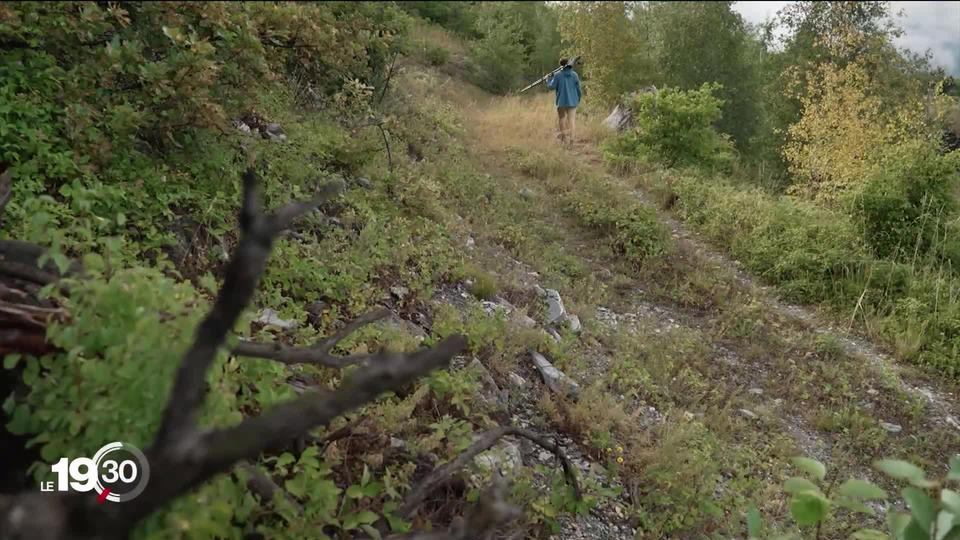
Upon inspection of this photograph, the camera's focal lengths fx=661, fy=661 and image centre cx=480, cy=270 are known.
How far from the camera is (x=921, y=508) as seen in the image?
186cm

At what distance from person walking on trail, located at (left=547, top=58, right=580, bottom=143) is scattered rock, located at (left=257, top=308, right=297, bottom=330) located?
33.3 ft

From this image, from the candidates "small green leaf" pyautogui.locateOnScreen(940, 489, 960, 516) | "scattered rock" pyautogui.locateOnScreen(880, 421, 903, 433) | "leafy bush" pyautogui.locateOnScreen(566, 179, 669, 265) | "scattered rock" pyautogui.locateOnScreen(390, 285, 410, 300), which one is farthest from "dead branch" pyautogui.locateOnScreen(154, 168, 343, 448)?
"leafy bush" pyautogui.locateOnScreen(566, 179, 669, 265)

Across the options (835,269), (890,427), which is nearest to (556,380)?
(890,427)

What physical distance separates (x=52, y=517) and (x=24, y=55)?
3.25m

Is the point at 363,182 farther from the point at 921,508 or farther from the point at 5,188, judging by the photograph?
the point at 921,508

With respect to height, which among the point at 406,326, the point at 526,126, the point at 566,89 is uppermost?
the point at 566,89

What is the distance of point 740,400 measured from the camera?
532cm

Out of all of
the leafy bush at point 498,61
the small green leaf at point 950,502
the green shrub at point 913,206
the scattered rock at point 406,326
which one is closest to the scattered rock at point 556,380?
the scattered rock at point 406,326

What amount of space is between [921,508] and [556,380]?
107 inches

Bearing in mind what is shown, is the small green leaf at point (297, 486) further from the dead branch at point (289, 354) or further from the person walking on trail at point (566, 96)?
the person walking on trail at point (566, 96)

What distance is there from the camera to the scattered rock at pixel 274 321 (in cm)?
337

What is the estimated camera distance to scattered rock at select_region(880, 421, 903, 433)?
5.44 meters

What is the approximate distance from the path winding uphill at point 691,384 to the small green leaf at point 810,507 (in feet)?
5.04

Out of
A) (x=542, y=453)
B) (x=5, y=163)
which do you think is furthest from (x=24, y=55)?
(x=542, y=453)
